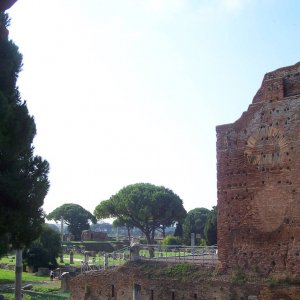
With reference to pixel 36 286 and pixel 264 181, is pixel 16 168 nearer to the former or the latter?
pixel 264 181

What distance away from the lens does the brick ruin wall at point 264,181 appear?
51.7 feet

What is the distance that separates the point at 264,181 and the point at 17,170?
8946mm

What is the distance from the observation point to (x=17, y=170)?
1059 centimetres

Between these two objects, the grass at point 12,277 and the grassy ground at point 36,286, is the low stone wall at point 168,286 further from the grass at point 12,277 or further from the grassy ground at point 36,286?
the grass at point 12,277

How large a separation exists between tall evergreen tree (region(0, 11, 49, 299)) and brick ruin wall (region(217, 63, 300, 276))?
8021 mm

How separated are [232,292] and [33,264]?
32.3 meters

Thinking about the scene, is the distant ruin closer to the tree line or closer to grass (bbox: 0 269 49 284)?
grass (bbox: 0 269 49 284)

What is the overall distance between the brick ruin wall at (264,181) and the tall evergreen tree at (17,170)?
8021mm

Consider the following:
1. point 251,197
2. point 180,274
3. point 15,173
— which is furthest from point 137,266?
point 15,173

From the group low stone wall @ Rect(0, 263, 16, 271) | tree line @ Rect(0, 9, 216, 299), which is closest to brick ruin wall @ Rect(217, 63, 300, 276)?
tree line @ Rect(0, 9, 216, 299)

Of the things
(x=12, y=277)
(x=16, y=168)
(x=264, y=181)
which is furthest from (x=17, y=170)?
(x=12, y=277)

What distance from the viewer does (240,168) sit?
17.2 metres

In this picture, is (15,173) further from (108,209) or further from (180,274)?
(108,209)

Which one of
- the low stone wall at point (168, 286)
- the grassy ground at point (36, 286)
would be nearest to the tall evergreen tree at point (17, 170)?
the low stone wall at point (168, 286)
